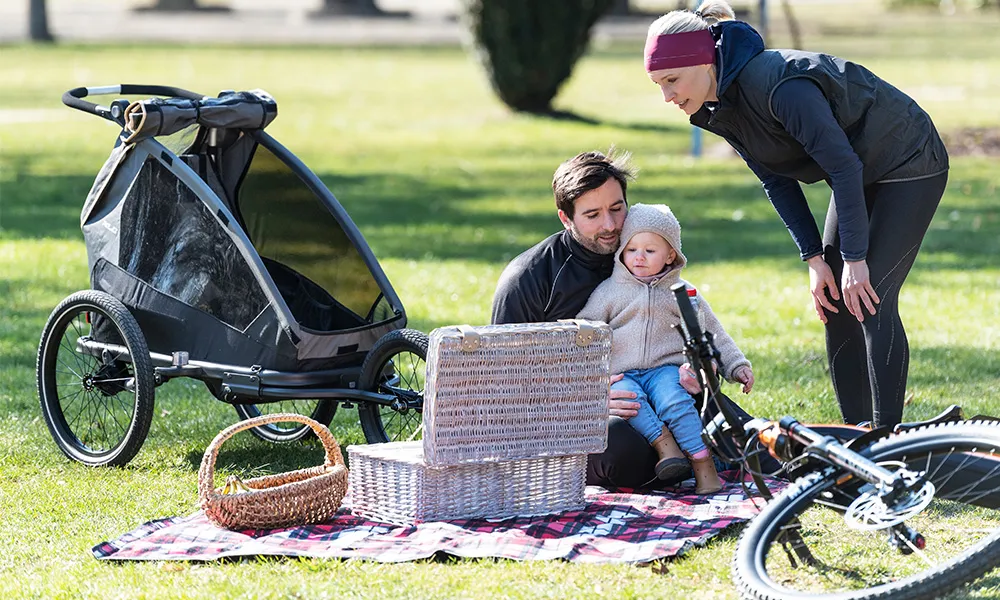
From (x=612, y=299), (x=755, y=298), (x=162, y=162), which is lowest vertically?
(x=755, y=298)

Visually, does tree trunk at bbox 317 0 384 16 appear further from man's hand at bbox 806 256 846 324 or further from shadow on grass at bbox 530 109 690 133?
man's hand at bbox 806 256 846 324

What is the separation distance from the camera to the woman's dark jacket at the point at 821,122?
446cm

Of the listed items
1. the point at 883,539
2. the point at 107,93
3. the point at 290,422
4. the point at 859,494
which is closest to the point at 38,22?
the point at 107,93

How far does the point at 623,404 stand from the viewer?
4953 millimetres

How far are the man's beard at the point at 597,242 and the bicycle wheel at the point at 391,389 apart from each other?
25.3 inches

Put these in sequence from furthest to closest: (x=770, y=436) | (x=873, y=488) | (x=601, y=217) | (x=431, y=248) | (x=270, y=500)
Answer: (x=431, y=248)
(x=601, y=217)
(x=270, y=500)
(x=770, y=436)
(x=873, y=488)

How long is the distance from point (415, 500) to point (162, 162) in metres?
1.73

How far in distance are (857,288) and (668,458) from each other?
85 centimetres

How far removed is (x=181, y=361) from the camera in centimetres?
538

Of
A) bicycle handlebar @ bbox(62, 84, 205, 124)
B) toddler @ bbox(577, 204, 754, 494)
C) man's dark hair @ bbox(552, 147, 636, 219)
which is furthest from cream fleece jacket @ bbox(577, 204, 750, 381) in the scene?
bicycle handlebar @ bbox(62, 84, 205, 124)

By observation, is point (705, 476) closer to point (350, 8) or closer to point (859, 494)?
point (859, 494)

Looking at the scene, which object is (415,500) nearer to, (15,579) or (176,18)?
(15,579)

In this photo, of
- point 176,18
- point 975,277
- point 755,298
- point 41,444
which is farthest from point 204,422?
point 176,18

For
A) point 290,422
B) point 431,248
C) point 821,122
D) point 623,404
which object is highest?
point 821,122
